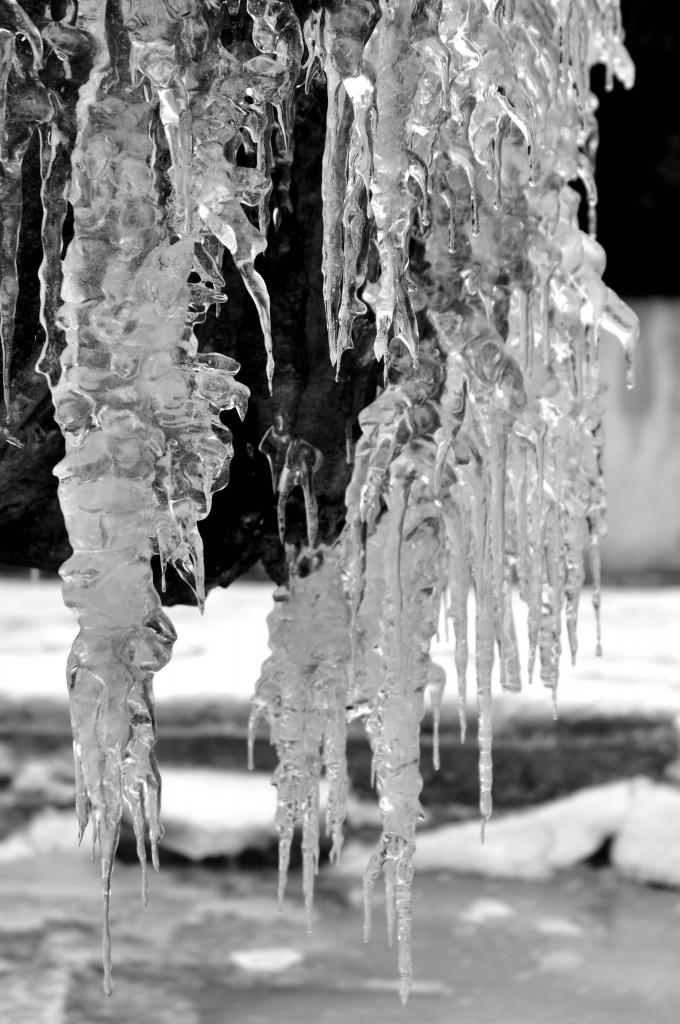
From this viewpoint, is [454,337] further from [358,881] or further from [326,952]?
[358,881]

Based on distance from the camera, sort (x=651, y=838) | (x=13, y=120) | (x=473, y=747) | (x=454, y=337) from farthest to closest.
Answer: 1. (x=473, y=747)
2. (x=651, y=838)
3. (x=454, y=337)
4. (x=13, y=120)

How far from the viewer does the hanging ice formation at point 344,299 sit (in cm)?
97

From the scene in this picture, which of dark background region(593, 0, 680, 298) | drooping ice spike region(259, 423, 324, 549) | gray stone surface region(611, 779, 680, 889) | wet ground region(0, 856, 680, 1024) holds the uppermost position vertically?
dark background region(593, 0, 680, 298)

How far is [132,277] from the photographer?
1.01 m

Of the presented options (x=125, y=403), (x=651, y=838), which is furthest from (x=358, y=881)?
(x=125, y=403)

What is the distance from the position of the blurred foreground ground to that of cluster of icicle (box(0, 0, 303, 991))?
1.11 meters

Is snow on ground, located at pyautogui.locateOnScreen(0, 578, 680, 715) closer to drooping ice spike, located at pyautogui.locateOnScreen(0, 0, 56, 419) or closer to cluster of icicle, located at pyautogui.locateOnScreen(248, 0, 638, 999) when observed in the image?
cluster of icicle, located at pyautogui.locateOnScreen(248, 0, 638, 999)

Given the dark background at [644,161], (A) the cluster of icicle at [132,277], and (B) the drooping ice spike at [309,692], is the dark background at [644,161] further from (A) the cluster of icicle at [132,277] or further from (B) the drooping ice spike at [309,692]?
(A) the cluster of icicle at [132,277]

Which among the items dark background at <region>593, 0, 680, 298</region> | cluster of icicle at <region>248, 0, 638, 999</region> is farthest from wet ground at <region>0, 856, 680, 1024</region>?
dark background at <region>593, 0, 680, 298</region>

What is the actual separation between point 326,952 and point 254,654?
1185 millimetres

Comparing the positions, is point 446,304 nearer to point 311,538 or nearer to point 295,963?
point 311,538

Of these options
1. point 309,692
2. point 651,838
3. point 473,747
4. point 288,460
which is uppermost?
point 288,460

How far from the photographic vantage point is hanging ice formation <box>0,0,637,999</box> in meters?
0.97

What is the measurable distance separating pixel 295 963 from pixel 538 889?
579 millimetres
